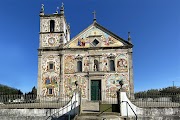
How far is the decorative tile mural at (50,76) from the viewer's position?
29.3 meters

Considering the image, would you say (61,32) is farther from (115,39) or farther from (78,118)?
(78,118)

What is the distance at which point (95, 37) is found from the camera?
30.5m

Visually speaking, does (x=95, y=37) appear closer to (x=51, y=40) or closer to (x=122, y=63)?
(x=122, y=63)

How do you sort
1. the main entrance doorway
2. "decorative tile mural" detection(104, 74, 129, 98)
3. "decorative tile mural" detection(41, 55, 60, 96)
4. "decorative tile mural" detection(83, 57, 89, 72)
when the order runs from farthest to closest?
1. "decorative tile mural" detection(83, 57, 89, 72)
2. "decorative tile mural" detection(41, 55, 60, 96)
3. the main entrance doorway
4. "decorative tile mural" detection(104, 74, 129, 98)

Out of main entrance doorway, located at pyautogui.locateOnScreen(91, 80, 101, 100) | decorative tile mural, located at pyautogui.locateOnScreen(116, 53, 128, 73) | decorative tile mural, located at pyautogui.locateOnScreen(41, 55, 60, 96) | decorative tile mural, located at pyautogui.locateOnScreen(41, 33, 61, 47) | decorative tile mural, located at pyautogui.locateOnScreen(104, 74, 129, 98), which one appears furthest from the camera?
decorative tile mural, located at pyautogui.locateOnScreen(41, 33, 61, 47)

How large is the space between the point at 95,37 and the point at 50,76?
750 cm

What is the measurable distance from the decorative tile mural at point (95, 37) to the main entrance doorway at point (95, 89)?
15.5 ft

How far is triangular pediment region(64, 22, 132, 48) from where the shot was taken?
30.2m

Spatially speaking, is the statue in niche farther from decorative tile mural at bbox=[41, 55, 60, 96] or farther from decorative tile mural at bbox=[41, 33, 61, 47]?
decorative tile mural at bbox=[41, 33, 61, 47]

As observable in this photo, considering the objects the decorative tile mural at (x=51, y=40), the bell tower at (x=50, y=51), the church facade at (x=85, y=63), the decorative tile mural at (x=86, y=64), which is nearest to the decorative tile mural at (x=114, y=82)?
the church facade at (x=85, y=63)

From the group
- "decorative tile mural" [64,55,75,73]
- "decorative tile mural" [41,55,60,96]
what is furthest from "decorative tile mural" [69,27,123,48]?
"decorative tile mural" [41,55,60,96]

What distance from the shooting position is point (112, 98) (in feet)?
92.3

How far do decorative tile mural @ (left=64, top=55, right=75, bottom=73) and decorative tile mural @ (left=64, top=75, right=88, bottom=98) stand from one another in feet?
2.50

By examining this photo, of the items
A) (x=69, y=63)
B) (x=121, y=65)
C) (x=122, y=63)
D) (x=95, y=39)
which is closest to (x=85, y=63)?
(x=69, y=63)
